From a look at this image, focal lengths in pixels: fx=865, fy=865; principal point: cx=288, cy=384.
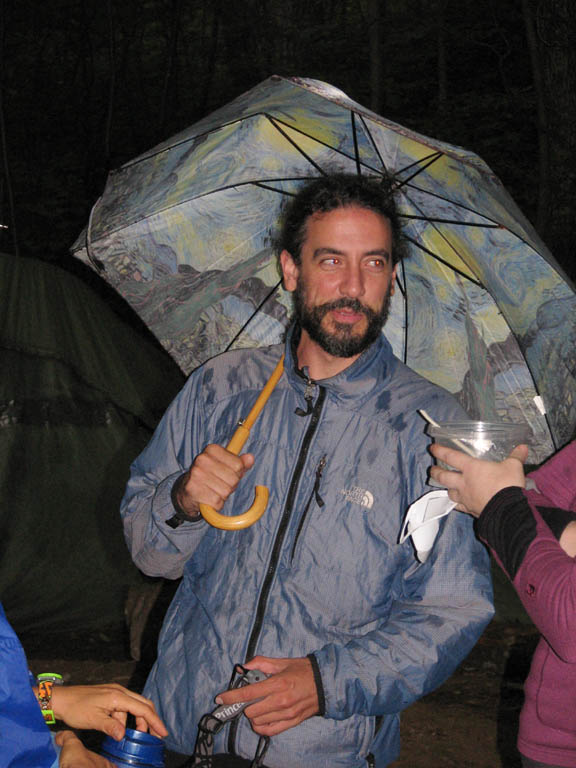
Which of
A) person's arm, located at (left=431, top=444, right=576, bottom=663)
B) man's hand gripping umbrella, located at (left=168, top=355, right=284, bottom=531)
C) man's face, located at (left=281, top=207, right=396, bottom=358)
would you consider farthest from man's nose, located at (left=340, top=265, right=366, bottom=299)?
person's arm, located at (left=431, top=444, right=576, bottom=663)

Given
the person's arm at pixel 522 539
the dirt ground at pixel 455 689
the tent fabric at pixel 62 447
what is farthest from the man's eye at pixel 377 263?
the tent fabric at pixel 62 447

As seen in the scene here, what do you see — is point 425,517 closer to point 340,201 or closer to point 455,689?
point 340,201

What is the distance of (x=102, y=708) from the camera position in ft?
6.23

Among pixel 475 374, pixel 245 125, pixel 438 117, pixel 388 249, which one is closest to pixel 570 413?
pixel 475 374

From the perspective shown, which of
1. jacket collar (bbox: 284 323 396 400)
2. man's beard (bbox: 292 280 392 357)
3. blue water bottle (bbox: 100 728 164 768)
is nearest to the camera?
Answer: blue water bottle (bbox: 100 728 164 768)

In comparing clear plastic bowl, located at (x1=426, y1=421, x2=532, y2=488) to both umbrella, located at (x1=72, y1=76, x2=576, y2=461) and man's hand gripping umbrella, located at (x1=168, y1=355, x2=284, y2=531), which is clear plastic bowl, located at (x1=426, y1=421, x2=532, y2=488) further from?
umbrella, located at (x1=72, y1=76, x2=576, y2=461)

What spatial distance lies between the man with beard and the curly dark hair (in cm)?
18

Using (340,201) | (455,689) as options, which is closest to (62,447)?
(455,689)

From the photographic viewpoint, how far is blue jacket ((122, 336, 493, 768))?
214 cm

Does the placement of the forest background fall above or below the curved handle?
above

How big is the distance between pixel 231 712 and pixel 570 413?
5.37 ft

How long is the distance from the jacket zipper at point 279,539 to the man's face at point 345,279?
0.23m

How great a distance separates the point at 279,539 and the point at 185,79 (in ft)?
62.5

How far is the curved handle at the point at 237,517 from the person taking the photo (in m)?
2.18
